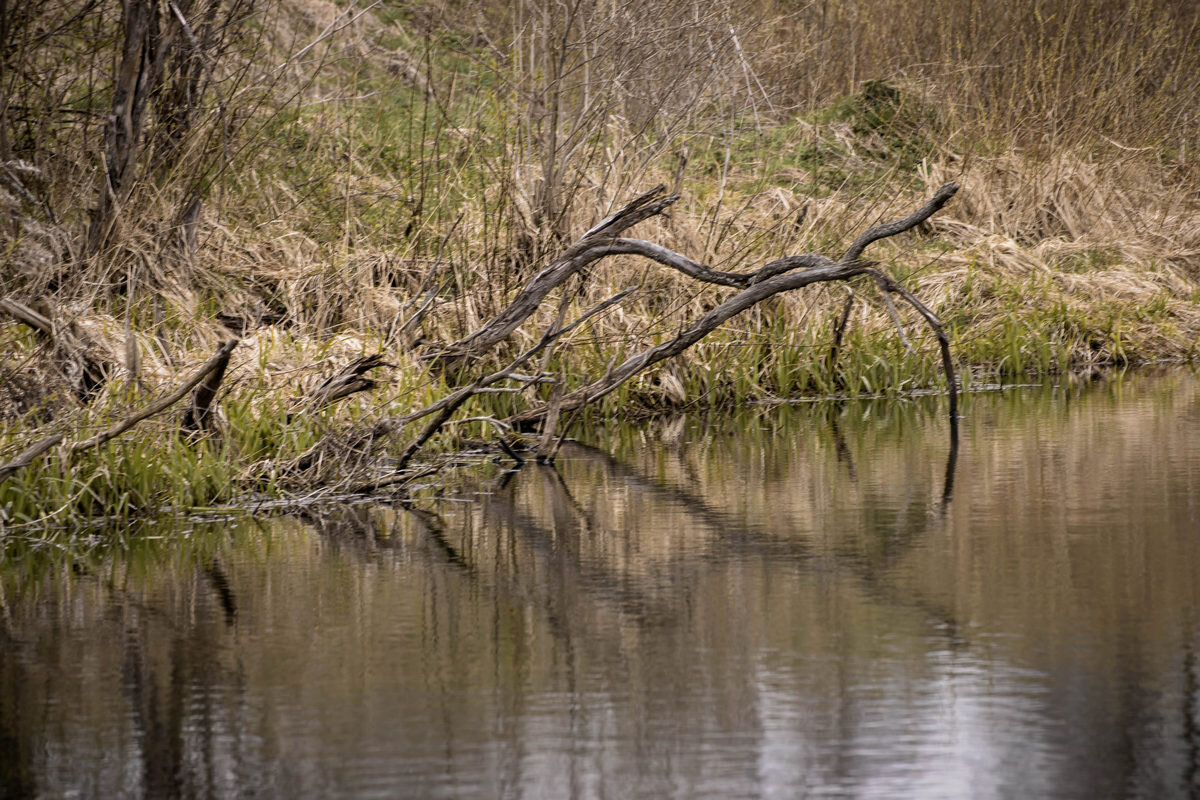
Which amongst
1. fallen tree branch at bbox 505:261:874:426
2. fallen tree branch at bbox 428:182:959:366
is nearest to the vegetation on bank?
fallen tree branch at bbox 428:182:959:366

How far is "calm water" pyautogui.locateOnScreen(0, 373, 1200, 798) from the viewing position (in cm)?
360

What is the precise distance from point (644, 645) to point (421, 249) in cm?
729

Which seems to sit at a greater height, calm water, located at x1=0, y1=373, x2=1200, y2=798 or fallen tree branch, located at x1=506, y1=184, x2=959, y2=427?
fallen tree branch, located at x1=506, y1=184, x2=959, y2=427

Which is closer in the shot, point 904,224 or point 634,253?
point 904,224

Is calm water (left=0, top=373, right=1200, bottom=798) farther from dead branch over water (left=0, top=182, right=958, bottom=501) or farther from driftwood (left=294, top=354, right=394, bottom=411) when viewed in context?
driftwood (left=294, top=354, right=394, bottom=411)

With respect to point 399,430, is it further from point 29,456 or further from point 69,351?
point 29,456

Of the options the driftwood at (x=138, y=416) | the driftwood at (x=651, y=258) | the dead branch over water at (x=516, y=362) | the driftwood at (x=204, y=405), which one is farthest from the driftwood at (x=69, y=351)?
the driftwood at (x=651, y=258)

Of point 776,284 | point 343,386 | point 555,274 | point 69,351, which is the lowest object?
point 343,386

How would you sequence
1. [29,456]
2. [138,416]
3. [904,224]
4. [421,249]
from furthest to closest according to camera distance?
[421,249] → [904,224] → [138,416] → [29,456]

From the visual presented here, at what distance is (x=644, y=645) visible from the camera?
4633mm

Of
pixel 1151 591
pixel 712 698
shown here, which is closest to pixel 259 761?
pixel 712 698

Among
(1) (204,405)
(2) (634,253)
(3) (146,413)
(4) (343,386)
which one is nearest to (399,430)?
(4) (343,386)

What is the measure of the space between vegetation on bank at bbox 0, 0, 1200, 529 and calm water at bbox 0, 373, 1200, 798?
1.12 m

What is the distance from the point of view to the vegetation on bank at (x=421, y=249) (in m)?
8.01
